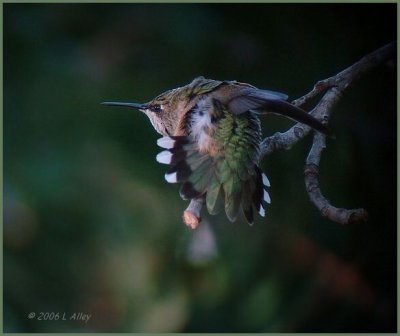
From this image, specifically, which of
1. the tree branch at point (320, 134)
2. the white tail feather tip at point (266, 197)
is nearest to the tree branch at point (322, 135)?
the tree branch at point (320, 134)

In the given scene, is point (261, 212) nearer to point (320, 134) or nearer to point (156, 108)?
point (320, 134)

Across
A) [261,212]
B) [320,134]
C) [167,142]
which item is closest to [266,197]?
[261,212]

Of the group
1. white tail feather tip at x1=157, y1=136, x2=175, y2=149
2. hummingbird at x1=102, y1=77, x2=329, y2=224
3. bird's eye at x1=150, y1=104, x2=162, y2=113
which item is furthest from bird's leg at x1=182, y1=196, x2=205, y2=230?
bird's eye at x1=150, y1=104, x2=162, y2=113

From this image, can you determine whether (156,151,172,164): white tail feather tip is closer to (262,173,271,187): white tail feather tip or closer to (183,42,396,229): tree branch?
(183,42,396,229): tree branch

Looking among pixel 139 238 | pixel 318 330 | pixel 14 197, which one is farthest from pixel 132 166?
pixel 318 330

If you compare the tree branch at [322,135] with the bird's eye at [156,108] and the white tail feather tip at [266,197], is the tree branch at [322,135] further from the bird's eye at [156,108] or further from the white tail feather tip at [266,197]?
the bird's eye at [156,108]

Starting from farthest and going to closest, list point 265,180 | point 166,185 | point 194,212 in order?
point 166,185, point 265,180, point 194,212
